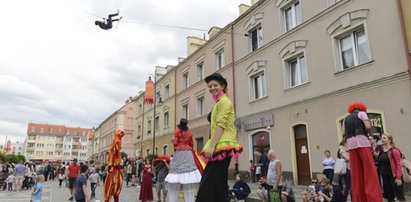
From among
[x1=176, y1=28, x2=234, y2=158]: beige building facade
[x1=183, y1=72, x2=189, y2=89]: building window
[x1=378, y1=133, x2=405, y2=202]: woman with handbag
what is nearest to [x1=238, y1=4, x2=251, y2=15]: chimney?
[x1=176, y1=28, x2=234, y2=158]: beige building facade

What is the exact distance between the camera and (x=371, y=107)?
36.6ft

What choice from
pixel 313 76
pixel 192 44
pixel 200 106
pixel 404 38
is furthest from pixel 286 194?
pixel 192 44

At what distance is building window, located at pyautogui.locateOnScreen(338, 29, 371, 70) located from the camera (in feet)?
38.6

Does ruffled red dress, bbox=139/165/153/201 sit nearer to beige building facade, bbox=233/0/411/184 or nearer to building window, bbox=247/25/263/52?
beige building facade, bbox=233/0/411/184

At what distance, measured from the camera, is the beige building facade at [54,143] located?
104 metres

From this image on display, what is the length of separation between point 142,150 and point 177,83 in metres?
11.8

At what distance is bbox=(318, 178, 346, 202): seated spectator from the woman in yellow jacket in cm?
567

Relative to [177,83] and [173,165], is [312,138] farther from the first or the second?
[177,83]

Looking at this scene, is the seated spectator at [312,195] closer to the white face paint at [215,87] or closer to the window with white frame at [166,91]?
the white face paint at [215,87]

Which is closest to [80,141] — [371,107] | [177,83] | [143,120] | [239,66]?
[143,120]

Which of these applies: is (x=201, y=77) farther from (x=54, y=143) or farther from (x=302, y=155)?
(x=54, y=143)

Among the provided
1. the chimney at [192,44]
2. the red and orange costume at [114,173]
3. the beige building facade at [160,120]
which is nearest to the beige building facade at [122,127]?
A: the beige building facade at [160,120]

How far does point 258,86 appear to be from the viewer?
58.2 ft

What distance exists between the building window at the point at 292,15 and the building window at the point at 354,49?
122 inches
